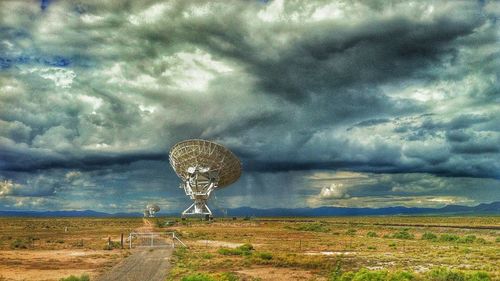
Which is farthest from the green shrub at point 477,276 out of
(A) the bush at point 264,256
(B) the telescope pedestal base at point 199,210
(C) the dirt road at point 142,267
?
(B) the telescope pedestal base at point 199,210

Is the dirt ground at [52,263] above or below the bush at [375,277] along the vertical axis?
above

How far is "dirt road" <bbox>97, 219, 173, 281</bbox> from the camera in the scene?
24750 millimetres

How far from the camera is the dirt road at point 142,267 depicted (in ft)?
81.2

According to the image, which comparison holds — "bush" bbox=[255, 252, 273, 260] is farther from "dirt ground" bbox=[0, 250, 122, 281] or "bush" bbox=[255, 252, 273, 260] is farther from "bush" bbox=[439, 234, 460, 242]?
"bush" bbox=[439, 234, 460, 242]

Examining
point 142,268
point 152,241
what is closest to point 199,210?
point 152,241

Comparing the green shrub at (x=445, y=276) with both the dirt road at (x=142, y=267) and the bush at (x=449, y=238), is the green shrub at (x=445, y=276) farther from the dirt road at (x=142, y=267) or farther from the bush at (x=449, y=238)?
the bush at (x=449, y=238)

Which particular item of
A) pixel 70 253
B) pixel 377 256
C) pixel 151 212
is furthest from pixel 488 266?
pixel 151 212

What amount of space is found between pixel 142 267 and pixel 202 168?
2202 inches

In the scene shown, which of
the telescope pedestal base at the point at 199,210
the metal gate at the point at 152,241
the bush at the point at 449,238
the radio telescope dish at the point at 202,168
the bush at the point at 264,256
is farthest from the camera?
the telescope pedestal base at the point at 199,210

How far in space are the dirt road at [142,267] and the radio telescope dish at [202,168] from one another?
3888 cm

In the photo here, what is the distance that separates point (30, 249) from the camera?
144 ft

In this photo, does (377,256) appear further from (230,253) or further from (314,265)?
(230,253)

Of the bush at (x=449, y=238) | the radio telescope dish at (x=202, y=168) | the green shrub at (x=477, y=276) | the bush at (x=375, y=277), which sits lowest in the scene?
the bush at (x=449, y=238)

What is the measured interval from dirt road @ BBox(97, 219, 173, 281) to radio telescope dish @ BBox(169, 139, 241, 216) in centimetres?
3888
